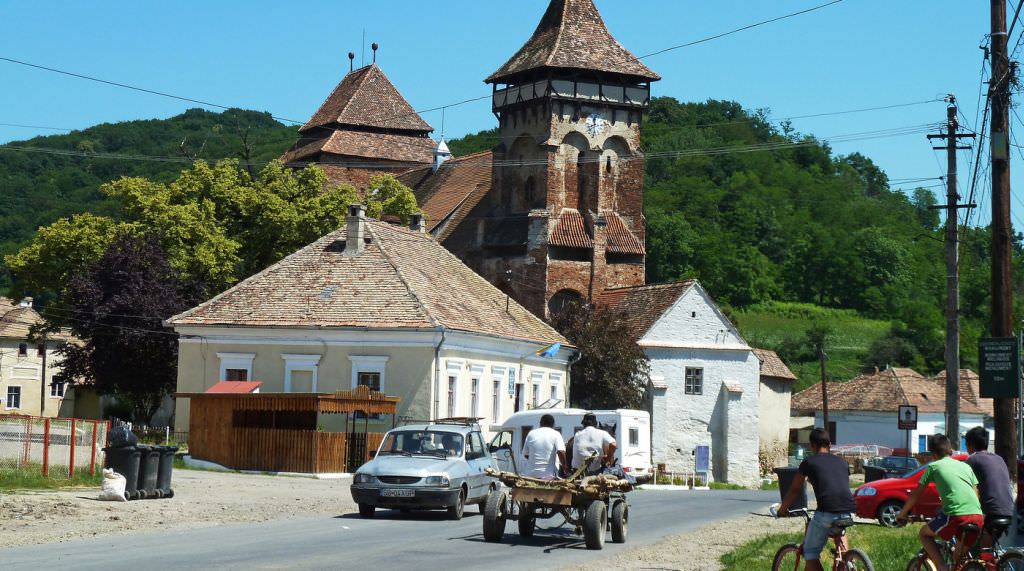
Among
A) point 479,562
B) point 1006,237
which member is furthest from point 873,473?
point 479,562

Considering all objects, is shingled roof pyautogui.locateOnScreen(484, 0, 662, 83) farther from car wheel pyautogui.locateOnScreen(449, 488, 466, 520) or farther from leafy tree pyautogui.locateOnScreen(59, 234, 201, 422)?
car wheel pyautogui.locateOnScreen(449, 488, 466, 520)

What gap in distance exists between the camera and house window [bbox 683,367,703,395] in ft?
190

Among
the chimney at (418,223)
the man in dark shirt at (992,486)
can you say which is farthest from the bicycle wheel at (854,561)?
the chimney at (418,223)

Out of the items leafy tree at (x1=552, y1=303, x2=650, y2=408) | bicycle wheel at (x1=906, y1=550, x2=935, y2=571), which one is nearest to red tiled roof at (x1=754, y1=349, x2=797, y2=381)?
leafy tree at (x1=552, y1=303, x2=650, y2=408)

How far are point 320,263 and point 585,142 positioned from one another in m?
25.4

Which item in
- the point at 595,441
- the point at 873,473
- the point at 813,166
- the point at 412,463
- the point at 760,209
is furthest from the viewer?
the point at 813,166

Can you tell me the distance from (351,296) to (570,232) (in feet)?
80.5

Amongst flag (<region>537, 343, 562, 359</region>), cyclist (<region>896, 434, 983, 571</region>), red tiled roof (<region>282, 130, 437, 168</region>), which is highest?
red tiled roof (<region>282, 130, 437, 168</region>)

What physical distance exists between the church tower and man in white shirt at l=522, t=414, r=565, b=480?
141 ft

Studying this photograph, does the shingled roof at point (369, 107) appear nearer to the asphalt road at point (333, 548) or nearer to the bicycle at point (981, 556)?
the asphalt road at point (333, 548)

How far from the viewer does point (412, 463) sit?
23297mm

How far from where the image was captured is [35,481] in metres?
26.0

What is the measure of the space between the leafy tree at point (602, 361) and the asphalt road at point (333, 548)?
99.0 ft

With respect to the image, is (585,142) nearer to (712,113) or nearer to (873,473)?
(873,473)
